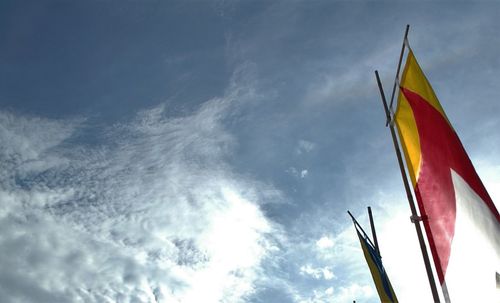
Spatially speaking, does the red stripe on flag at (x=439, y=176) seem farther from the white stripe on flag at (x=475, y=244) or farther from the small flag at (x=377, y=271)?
the small flag at (x=377, y=271)

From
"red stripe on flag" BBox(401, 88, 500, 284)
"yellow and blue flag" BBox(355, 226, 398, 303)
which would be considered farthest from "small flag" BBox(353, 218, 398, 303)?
"red stripe on flag" BBox(401, 88, 500, 284)

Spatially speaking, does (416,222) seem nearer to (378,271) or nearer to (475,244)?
(475,244)

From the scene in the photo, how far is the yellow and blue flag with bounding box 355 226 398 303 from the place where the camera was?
21.5m

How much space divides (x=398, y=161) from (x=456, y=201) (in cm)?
182

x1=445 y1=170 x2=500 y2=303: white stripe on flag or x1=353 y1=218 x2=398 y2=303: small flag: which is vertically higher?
x1=353 y1=218 x2=398 y2=303: small flag

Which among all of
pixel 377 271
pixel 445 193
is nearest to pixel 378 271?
pixel 377 271

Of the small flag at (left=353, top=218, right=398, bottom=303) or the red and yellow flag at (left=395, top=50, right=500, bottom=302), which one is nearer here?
the red and yellow flag at (left=395, top=50, right=500, bottom=302)

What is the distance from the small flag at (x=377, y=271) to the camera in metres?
21.5

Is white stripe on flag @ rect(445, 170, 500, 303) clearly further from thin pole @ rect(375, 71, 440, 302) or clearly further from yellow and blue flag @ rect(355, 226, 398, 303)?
yellow and blue flag @ rect(355, 226, 398, 303)

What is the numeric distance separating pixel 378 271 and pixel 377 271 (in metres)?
0.11

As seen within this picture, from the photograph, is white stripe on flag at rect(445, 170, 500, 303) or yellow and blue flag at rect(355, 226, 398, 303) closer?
white stripe on flag at rect(445, 170, 500, 303)

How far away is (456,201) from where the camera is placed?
10.8 meters

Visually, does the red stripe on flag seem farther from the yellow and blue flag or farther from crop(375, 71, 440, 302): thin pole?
the yellow and blue flag

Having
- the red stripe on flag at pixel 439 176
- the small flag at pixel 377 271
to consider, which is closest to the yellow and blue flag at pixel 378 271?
the small flag at pixel 377 271
